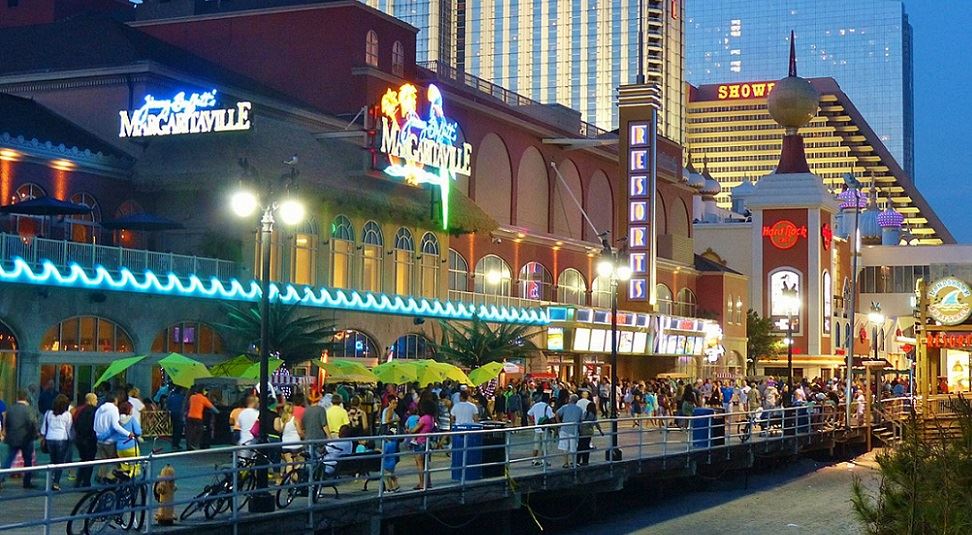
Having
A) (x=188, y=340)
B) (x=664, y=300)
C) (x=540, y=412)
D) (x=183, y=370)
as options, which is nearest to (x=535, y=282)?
(x=664, y=300)

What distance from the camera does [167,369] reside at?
102ft

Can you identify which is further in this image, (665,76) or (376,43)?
(665,76)

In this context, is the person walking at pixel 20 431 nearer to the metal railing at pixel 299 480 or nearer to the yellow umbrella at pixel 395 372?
the metal railing at pixel 299 480

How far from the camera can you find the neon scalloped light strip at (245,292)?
35.0 metres

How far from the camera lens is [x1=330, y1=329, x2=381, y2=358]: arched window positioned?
157 ft

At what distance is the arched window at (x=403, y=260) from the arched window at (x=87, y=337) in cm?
1381

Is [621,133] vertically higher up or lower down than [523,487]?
higher up

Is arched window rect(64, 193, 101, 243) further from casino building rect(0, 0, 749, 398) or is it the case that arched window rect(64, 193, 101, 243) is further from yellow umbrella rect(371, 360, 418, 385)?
yellow umbrella rect(371, 360, 418, 385)

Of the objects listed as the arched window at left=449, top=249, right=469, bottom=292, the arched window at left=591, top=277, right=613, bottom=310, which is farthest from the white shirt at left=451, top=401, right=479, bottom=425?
the arched window at left=591, top=277, right=613, bottom=310

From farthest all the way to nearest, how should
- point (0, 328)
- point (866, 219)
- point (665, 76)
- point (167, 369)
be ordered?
1. point (665, 76)
2. point (866, 219)
3. point (0, 328)
4. point (167, 369)

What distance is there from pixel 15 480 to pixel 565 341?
36.9m

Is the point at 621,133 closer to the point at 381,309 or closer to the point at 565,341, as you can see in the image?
the point at 565,341

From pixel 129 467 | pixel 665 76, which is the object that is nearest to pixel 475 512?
pixel 129 467

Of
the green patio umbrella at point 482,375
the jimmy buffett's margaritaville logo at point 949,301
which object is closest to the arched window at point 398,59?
the green patio umbrella at point 482,375
